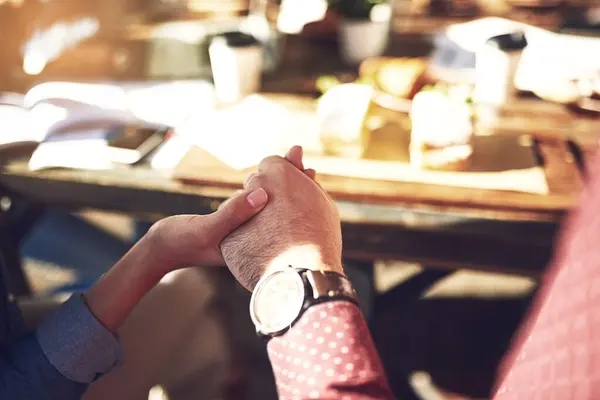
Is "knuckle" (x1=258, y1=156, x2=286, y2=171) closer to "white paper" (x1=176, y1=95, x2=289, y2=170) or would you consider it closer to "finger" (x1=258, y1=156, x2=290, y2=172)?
"finger" (x1=258, y1=156, x2=290, y2=172)

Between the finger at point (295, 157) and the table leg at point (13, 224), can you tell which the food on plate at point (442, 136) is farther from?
the table leg at point (13, 224)

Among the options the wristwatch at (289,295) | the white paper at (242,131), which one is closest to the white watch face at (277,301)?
the wristwatch at (289,295)

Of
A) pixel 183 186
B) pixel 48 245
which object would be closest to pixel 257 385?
pixel 183 186

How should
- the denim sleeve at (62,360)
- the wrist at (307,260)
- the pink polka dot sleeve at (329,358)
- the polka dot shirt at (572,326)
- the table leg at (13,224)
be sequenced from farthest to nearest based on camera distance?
the table leg at (13,224) < the denim sleeve at (62,360) < the wrist at (307,260) < the pink polka dot sleeve at (329,358) < the polka dot shirt at (572,326)

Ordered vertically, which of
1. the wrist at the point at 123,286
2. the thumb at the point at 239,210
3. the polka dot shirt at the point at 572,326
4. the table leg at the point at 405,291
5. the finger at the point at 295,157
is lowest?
the table leg at the point at 405,291

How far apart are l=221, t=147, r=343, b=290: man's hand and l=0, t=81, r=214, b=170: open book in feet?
1.12

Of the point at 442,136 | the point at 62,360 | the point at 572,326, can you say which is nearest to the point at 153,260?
the point at 62,360

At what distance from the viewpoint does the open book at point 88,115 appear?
0.99 m

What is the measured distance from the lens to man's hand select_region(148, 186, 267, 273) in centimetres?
72

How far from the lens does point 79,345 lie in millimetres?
750

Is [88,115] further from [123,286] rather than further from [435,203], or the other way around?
[435,203]

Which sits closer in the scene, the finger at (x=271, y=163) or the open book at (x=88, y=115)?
the finger at (x=271, y=163)

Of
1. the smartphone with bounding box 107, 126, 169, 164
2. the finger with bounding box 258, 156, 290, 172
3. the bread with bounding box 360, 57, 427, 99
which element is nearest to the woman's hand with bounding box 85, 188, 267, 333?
the finger with bounding box 258, 156, 290, 172

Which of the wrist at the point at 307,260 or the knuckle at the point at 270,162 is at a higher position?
the knuckle at the point at 270,162
